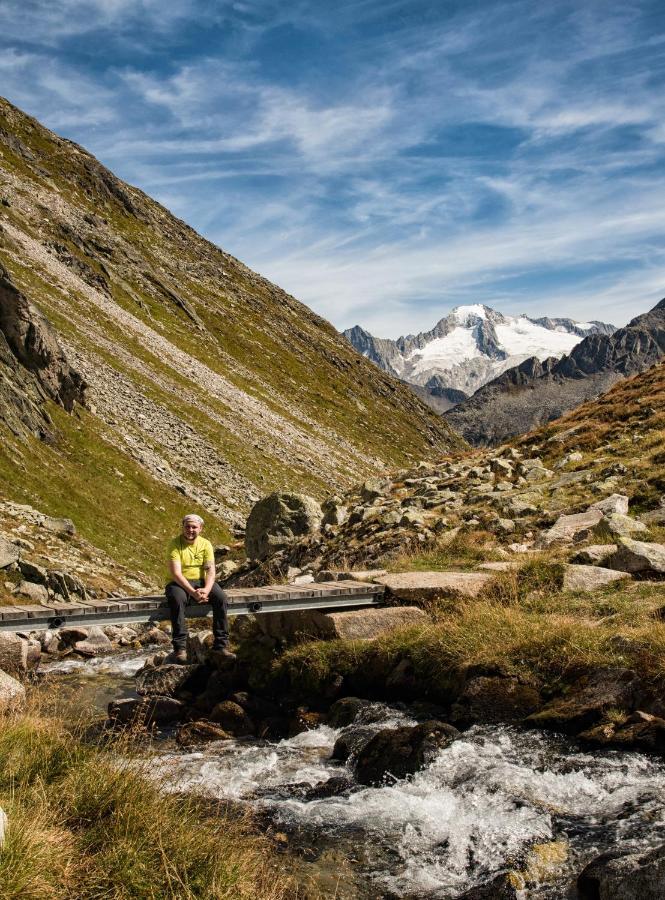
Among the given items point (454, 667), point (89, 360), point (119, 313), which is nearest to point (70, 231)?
point (119, 313)

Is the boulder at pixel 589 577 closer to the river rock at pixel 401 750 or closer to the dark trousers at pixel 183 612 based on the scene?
the river rock at pixel 401 750

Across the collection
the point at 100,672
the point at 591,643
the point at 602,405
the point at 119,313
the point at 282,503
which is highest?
the point at 119,313

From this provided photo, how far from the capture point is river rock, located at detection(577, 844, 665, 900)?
5906 mm

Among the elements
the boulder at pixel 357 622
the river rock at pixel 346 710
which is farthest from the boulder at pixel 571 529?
the river rock at pixel 346 710

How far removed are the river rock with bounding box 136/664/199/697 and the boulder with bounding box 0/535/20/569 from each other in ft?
37.0

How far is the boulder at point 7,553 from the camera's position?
2392 centimetres

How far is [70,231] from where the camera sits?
91625 millimetres

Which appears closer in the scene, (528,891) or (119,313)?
(528,891)

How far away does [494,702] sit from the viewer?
10.4 meters

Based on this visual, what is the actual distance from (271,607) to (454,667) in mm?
4554

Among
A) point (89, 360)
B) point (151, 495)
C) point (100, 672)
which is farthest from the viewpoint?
point (89, 360)

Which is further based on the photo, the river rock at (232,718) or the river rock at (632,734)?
the river rock at (232,718)

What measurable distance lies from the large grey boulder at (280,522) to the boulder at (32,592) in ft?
27.3

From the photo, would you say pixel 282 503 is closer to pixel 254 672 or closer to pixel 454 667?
pixel 254 672
